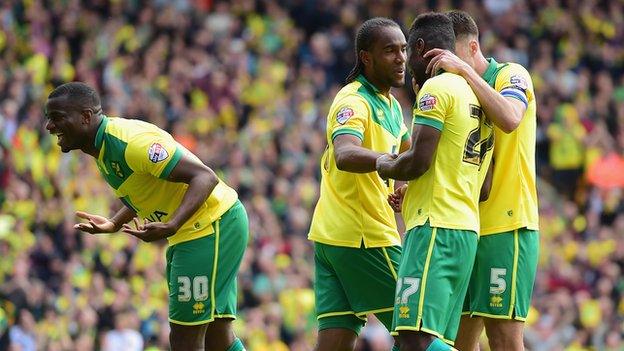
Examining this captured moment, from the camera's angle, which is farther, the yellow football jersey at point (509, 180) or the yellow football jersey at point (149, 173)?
the yellow football jersey at point (149, 173)

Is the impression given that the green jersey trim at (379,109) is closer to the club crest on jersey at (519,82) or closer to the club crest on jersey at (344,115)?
the club crest on jersey at (344,115)

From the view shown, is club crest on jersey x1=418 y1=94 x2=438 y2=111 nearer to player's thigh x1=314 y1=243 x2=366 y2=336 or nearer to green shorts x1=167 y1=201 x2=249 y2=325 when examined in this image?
Answer: player's thigh x1=314 y1=243 x2=366 y2=336

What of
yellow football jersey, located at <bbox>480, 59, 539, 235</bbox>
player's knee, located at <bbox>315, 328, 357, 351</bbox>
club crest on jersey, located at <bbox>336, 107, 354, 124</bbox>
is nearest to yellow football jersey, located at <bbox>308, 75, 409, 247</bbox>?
club crest on jersey, located at <bbox>336, 107, 354, 124</bbox>

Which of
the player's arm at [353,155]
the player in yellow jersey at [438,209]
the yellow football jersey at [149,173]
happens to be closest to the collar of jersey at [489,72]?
the player in yellow jersey at [438,209]

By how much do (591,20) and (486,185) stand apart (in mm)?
17893

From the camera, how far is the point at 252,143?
805 inches

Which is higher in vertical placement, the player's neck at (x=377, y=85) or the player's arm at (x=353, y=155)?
the player's neck at (x=377, y=85)

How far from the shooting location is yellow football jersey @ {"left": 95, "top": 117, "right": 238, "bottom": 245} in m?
9.04

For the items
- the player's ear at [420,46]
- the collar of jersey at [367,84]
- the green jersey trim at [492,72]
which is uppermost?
the player's ear at [420,46]

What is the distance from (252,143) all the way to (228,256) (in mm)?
11011

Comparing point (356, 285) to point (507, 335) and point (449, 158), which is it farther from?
point (449, 158)

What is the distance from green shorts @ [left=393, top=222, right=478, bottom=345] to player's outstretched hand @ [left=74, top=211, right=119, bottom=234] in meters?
2.25

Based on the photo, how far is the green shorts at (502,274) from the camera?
8406 millimetres

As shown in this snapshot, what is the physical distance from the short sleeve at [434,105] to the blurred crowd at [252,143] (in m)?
7.81
